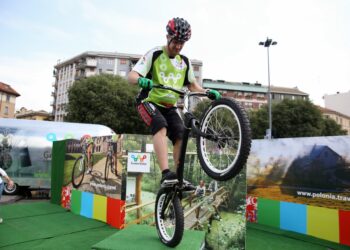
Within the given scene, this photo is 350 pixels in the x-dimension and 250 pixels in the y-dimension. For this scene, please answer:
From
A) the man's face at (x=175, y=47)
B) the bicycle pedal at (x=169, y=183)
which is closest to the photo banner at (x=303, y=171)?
the bicycle pedal at (x=169, y=183)

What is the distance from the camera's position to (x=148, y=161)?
9023 mm

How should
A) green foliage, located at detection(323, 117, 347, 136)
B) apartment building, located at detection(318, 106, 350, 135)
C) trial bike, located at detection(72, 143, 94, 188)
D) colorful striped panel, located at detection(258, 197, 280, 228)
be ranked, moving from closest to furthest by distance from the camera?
colorful striped panel, located at detection(258, 197, 280, 228) < trial bike, located at detection(72, 143, 94, 188) < green foliage, located at detection(323, 117, 347, 136) < apartment building, located at detection(318, 106, 350, 135)

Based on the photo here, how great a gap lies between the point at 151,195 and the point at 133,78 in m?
5.87

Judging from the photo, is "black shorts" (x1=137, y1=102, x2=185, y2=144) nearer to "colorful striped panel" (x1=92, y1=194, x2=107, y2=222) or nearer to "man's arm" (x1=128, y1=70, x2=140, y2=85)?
"man's arm" (x1=128, y1=70, x2=140, y2=85)

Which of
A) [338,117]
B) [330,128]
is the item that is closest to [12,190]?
[330,128]

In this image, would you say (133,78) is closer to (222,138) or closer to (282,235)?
(222,138)

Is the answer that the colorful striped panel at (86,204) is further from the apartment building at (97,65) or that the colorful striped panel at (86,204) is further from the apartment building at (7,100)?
the apartment building at (7,100)

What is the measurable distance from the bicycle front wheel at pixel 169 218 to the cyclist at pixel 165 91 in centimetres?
47

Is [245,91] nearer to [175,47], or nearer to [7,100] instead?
[7,100]

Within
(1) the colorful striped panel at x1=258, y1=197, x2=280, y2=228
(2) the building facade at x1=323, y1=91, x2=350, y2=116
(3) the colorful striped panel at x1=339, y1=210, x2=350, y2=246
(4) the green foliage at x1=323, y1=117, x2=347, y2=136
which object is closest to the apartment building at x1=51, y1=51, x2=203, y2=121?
→ (4) the green foliage at x1=323, y1=117, x2=347, y2=136

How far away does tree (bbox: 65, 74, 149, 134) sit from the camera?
105 feet

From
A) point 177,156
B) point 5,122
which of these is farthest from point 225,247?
point 5,122

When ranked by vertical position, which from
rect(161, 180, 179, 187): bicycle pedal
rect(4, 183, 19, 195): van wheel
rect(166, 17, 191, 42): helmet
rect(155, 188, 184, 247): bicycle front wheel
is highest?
rect(166, 17, 191, 42): helmet

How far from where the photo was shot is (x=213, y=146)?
11.7 feet
